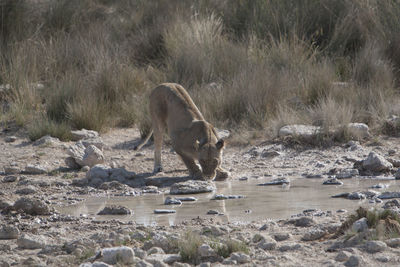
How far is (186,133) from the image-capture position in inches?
424

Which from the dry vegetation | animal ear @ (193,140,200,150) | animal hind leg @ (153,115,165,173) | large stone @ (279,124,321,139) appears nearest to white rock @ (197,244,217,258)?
animal ear @ (193,140,200,150)

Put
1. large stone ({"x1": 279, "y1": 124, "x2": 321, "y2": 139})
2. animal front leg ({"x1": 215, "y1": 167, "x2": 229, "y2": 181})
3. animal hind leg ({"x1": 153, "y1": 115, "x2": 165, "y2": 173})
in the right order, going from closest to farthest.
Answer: animal front leg ({"x1": 215, "y1": 167, "x2": 229, "y2": 181}) < animal hind leg ({"x1": 153, "y1": 115, "x2": 165, "y2": 173}) < large stone ({"x1": 279, "y1": 124, "x2": 321, "y2": 139})

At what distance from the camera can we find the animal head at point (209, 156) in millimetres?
10344

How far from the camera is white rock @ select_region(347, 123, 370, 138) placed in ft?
40.8

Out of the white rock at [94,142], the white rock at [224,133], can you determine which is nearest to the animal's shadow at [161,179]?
the white rock at [94,142]

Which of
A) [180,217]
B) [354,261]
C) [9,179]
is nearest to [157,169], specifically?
[9,179]

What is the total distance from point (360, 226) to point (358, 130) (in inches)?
238

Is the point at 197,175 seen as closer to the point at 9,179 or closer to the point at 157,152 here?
the point at 157,152

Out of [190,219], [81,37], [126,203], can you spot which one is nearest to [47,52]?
[81,37]

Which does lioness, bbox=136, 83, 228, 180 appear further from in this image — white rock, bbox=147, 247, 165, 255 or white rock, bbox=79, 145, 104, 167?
white rock, bbox=147, 247, 165, 255

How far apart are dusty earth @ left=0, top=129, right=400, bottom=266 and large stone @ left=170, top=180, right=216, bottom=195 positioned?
6.5 inches

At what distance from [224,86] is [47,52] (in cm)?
461

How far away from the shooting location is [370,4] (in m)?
17.9

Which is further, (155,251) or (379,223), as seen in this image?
(379,223)
